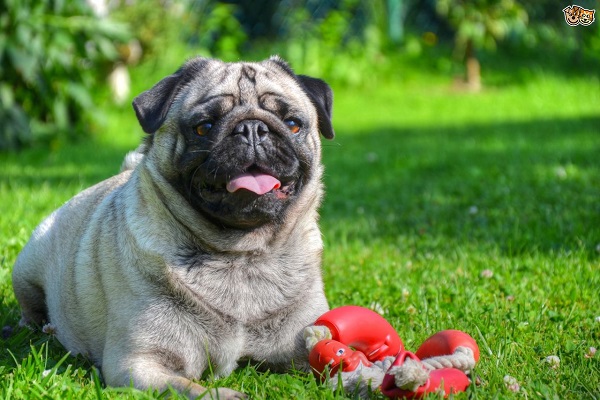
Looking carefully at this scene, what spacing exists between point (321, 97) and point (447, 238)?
2009 mm

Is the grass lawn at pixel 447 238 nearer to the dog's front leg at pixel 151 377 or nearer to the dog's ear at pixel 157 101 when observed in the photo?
the dog's front leg at pixel 151 377

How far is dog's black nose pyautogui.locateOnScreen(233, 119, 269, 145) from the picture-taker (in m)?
3.12

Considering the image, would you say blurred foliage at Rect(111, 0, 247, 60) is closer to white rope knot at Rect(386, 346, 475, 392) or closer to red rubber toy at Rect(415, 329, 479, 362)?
red rubber toy at Rect(415, 329, 479, 362)

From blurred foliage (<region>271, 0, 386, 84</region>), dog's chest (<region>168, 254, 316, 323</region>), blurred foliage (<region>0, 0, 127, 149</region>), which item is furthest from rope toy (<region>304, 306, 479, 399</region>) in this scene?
blurred foliage (<region>271, 0, 386, 84</region>)

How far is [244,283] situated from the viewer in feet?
10.6

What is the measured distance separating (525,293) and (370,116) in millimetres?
7799

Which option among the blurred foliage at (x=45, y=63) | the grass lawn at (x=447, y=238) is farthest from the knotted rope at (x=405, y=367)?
the blurred foliage at (x=45, y=63)

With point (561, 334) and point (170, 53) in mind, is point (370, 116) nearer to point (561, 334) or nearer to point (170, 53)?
point (170, 53)

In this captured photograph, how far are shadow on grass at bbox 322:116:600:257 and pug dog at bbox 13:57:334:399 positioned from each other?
101 cm

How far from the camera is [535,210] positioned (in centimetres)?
582

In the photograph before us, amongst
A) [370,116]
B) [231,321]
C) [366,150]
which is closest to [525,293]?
[231,321]

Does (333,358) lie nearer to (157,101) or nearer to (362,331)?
(362,331)

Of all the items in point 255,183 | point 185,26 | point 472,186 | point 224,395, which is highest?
point 255,183

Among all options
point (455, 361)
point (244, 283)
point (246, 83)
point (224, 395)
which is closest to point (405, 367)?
point (455, 361)
